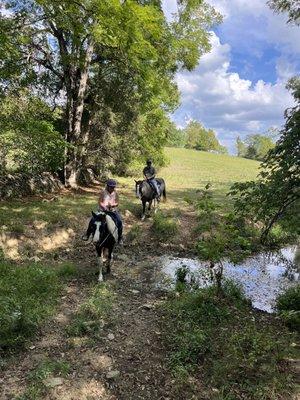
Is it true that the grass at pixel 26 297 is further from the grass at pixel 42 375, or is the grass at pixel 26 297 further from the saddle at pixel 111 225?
the saddle at pixel 111 225

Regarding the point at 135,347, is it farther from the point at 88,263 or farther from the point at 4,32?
the point at 4,32

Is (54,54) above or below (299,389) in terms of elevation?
above

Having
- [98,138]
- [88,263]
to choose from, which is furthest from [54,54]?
[88,263]

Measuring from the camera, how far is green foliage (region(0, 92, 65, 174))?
47.1 feet

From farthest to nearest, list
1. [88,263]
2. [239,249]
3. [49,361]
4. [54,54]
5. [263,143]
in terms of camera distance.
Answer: [263,143] → [54,54] → [239,249] → [88,263] → [49,361]

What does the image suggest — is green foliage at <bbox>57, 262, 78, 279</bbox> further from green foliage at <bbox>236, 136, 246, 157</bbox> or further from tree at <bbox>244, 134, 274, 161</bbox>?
green foliage at <bbox>236, 136, 246, 157</bbox>

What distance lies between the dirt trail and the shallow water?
153 cm

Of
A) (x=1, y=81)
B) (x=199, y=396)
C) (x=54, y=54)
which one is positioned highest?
(x=54, y=54)

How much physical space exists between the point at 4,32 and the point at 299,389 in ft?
41.3

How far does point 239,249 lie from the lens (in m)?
14.6

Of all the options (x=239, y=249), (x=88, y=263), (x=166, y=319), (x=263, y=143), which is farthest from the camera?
(x=263, y=143)

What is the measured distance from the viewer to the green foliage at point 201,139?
121625 millimetres

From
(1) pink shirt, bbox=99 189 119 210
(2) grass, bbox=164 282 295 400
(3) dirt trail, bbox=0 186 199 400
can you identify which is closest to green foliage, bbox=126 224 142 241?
(1) pink shirt, bbox=99 189 119 210

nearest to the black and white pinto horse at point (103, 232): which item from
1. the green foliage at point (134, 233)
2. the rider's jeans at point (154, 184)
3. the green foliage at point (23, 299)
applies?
the green foliage at point (23, 299)
